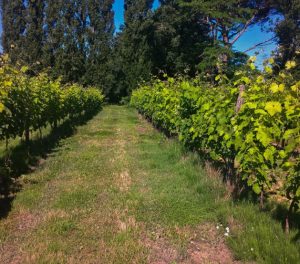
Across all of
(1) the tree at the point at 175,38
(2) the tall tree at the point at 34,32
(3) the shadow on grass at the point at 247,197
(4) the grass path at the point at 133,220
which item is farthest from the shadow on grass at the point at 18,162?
(2) the tall tree at the point at 34,32

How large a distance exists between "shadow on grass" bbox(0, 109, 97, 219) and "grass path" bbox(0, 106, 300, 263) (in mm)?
177

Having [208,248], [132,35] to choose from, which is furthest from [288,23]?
[208,248]

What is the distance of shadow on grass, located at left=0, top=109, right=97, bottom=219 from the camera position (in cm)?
563

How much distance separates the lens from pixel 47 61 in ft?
139

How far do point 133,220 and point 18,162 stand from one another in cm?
350

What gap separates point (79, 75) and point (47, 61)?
13.6 feet

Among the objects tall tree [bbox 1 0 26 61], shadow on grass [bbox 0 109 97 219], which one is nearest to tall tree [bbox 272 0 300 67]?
shadow on grass [bbox 0 109 97 219]

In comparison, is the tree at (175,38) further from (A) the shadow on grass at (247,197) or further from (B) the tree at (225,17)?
(A) the shadow on grass at (247,197)

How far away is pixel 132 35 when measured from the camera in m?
36.4

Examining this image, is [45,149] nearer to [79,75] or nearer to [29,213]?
[29,213]

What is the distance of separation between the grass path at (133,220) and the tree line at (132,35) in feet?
73.0

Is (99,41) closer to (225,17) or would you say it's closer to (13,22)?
(13,22)

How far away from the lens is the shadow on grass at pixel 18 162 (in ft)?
18.5

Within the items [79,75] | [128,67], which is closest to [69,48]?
[79,75]
